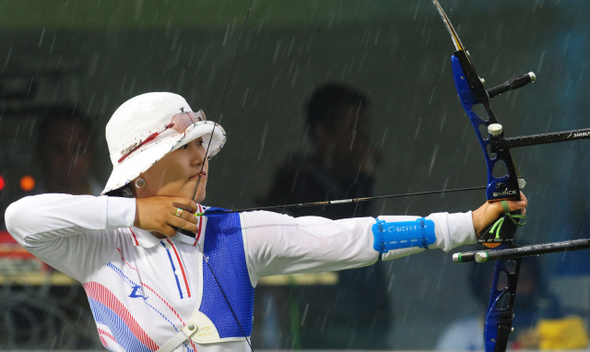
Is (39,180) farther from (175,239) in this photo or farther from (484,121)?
(484,121)

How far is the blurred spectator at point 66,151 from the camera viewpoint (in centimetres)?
388

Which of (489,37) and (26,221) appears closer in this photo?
(26,221)

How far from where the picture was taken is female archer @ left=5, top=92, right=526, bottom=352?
70.6 inches

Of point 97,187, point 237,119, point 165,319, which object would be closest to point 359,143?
point 237,119

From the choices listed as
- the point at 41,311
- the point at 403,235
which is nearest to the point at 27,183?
the point at 41,311

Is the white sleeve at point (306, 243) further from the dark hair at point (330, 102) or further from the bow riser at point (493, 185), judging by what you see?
the dark hair at point (330, 102)

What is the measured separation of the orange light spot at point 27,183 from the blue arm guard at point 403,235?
2.58 meters

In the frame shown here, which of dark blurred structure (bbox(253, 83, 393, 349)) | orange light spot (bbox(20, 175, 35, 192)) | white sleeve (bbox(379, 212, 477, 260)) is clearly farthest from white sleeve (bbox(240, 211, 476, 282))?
orange light spot (bbox(20, 175, 35, 192))

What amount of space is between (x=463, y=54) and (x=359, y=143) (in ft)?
6.55

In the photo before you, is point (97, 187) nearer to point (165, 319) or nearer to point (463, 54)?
point (165, 319)

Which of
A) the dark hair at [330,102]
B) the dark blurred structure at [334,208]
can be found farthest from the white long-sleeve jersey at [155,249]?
the dark hair at [330,102]

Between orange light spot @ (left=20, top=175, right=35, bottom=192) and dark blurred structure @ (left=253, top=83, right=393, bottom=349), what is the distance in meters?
1.19

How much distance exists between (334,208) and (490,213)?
2.03m

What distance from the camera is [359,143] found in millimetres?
3797
